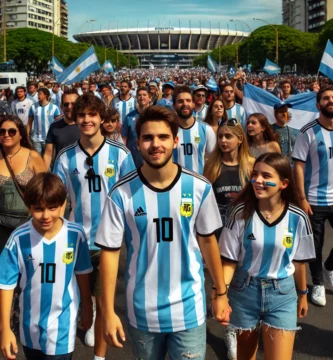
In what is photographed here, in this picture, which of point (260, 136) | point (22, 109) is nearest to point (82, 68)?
point (22, 109)

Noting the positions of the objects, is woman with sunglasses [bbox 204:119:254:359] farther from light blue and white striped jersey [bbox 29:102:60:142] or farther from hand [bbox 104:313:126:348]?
light blue and white striped jersey [bbox 29:102:60:142]

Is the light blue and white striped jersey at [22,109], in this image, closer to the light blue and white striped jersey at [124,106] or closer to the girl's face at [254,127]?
the light blue and white striped jersey at [124,106]

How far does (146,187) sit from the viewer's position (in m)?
2.70

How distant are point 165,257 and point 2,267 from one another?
861 millimetres

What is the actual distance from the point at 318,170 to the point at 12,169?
2630 millimetres

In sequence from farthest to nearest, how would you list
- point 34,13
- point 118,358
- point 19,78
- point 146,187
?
point 34,13 < point 19,78 < point 118,358 < point 146,187

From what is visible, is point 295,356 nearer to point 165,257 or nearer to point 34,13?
point 165,257

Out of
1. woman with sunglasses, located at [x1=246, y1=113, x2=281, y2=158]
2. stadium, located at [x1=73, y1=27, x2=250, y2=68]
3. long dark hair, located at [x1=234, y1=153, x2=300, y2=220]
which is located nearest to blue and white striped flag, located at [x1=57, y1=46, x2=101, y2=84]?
woman with sunglasses, located at [x1=246, y1=113, x2=281, y2=158]

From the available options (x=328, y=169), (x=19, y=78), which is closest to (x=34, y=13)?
(x=19, y=78)

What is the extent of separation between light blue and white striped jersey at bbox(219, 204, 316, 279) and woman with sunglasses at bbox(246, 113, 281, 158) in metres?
2.35

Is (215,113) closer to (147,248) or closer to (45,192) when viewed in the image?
(45,192)

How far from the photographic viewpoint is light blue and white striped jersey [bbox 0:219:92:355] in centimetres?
294

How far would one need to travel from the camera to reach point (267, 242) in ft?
10.4

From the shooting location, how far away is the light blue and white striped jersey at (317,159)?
5.02 m
